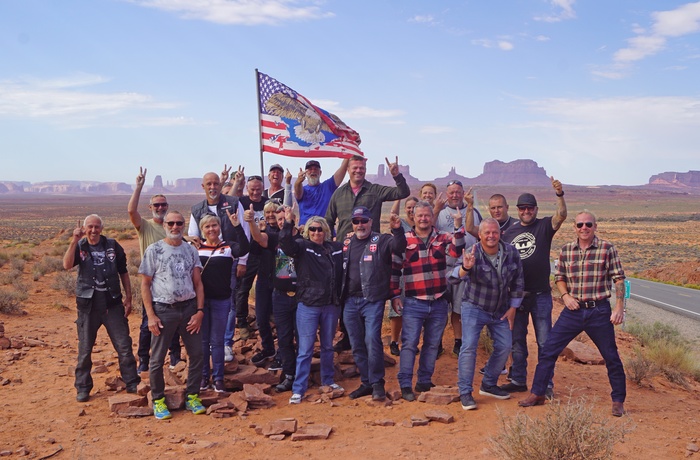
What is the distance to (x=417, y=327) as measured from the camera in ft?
20.3

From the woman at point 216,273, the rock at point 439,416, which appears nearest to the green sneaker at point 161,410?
the woman at point 216,273

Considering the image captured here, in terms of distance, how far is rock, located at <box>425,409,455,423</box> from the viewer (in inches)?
220

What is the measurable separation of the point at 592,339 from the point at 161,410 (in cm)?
460

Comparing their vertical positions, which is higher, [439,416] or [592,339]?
[592,339]

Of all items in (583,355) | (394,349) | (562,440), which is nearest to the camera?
(562,440)

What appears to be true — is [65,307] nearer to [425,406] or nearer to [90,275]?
[90,275]

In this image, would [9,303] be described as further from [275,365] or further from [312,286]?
[312,286]

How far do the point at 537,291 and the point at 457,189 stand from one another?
1.75 metres

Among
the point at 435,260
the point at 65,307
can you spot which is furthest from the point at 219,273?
the point at 65,307

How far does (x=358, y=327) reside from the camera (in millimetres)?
6309

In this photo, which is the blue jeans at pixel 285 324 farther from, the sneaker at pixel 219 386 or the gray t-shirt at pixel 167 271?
the gray t-shirt at pixel 167 271

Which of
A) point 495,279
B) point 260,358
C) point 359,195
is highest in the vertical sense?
point 359,195

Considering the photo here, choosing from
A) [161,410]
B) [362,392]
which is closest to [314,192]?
[362,392]

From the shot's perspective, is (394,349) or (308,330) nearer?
(308,330)
